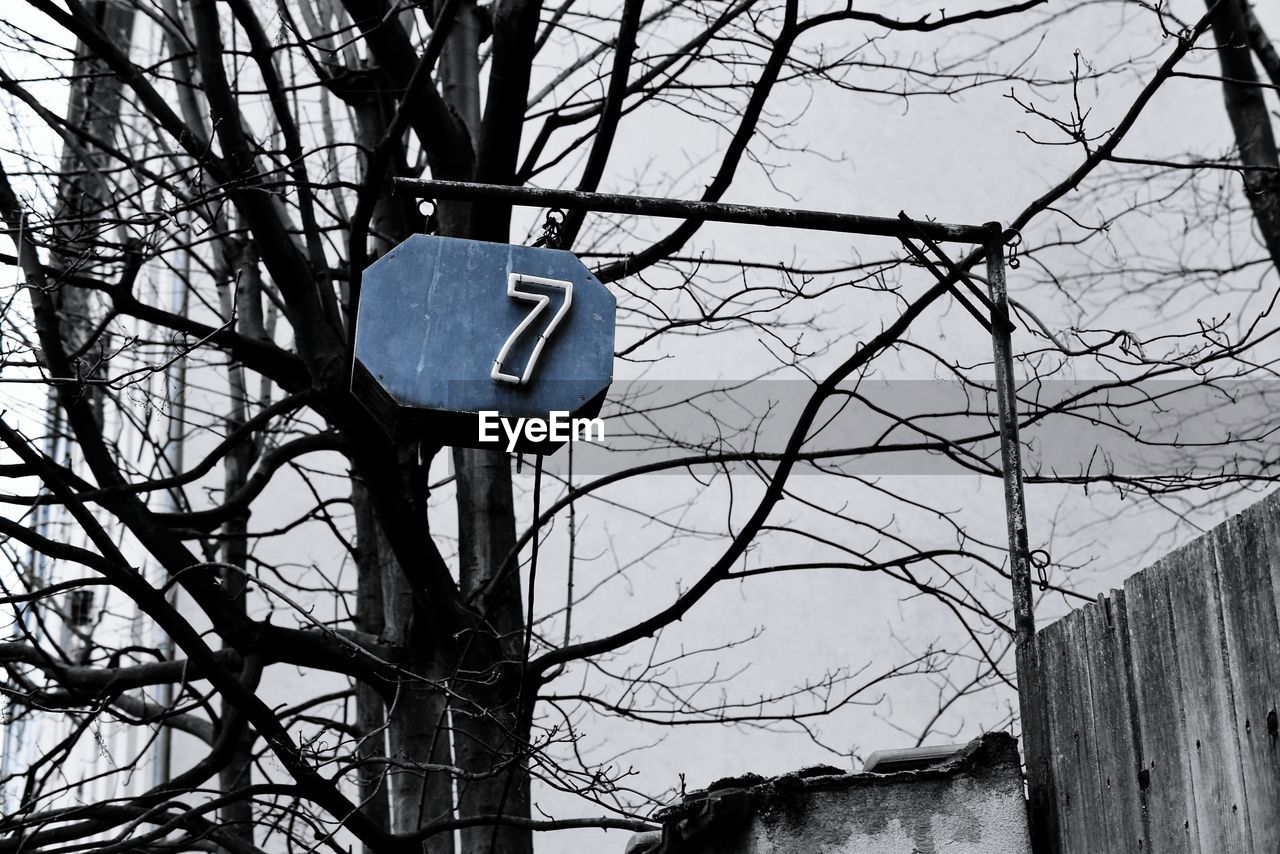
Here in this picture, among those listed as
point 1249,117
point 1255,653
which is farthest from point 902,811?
point 1249,117

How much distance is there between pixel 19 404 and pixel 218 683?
6.84 ft

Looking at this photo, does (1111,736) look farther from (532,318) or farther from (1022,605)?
(532,318)

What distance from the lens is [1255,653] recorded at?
8.57 feet

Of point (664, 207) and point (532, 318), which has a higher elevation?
point (664, 207)

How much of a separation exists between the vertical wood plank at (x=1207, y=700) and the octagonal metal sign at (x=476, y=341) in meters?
1.65

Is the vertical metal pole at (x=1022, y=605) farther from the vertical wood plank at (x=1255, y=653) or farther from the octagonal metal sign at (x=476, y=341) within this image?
the octagonal metal sign at (x=476, y=341)

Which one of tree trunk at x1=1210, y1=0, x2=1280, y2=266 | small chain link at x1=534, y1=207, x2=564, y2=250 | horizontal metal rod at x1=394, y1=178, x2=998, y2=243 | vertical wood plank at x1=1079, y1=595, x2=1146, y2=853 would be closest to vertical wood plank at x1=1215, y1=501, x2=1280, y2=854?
vertical wood plank at x1=1079, y1=595, x2=1146, y2=853

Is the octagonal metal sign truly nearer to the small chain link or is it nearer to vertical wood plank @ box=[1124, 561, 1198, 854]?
the small chain link

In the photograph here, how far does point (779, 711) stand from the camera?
35.6 ft

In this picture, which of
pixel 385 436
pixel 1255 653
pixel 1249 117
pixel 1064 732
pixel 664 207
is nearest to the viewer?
pixel 1255 653

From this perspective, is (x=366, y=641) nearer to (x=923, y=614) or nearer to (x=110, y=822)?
(x=110, y=822)

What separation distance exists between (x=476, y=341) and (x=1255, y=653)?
212cm

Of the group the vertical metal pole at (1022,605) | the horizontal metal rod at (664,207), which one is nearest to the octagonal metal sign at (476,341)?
the horizontal metal rod at (664,207)

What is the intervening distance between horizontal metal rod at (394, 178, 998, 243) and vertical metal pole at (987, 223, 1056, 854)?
34 cm
